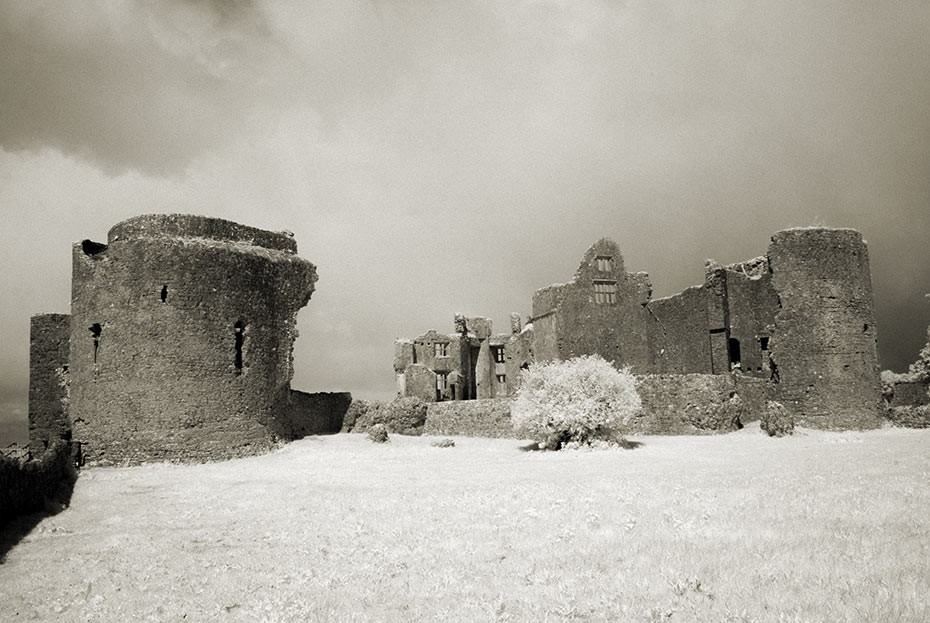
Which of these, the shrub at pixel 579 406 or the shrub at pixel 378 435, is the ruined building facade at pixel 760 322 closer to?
the shrub at pixel 579 406

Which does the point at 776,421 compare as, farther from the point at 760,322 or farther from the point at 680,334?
the point at 680,334

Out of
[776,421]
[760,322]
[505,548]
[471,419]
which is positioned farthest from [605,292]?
[505,548]

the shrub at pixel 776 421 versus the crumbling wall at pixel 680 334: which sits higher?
the crumbling wall at pixel 680 334

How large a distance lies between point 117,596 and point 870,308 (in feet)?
78.4

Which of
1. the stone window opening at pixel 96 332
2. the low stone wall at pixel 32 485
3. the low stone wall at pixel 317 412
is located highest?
the stone window opening at pixel 96 332

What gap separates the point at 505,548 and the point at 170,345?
40.5ft

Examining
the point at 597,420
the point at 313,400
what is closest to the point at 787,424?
the point at 597,420

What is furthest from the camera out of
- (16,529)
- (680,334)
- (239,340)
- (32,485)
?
(680,334)

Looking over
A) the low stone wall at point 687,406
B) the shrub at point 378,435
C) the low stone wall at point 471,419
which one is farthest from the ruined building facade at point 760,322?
the shrub at point 378,435

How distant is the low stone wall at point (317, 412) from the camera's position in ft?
73.5

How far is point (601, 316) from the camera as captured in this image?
2930 cm

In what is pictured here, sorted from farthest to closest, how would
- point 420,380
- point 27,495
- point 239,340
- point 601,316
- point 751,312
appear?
point 420,380 → point 601,316 → point 751,312 → point 239,340 → point 27,495

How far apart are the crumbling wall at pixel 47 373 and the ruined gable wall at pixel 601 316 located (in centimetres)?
1817

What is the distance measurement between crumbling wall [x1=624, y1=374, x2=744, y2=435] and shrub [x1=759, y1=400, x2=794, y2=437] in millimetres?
1307
